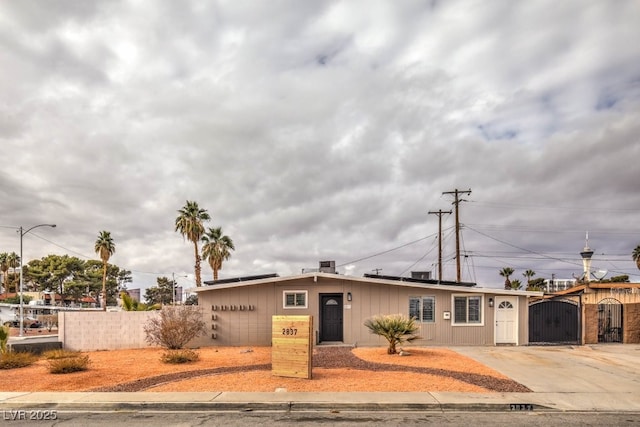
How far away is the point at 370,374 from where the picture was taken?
1352 centimetres

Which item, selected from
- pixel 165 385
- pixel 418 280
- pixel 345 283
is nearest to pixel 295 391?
pixel 165 385

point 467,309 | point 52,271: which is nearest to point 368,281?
point 467,309

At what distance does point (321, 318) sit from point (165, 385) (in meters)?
11.0

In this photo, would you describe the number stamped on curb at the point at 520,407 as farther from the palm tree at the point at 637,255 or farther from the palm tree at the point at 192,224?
the palm tree at the point at 637,255

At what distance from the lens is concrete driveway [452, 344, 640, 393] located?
12203 millimetres

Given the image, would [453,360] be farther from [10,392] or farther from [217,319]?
[10,392]

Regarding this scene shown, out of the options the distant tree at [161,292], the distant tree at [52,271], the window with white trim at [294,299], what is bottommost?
the distant tree at [161,292]

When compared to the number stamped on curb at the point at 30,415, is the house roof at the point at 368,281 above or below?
above

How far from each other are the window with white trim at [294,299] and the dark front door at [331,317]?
940 millimetres

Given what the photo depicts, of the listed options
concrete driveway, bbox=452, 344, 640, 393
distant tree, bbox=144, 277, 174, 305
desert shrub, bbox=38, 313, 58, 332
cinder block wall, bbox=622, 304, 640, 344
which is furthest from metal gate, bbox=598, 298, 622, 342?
distant tree, bbox=144, 277, 174, 305

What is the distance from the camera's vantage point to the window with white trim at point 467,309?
21922mm

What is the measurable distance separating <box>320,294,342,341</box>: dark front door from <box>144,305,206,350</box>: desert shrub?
6.03 metres

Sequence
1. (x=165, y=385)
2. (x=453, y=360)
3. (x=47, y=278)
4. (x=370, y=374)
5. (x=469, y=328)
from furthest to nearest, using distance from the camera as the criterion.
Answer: (x=47, y=278), (x=469, y=328), (x=453, y=360), (x=370, y=374), (x=165, y=385)

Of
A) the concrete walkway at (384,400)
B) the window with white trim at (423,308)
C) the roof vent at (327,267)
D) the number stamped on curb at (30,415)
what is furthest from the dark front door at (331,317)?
the number stamped on curb at (30,415)
